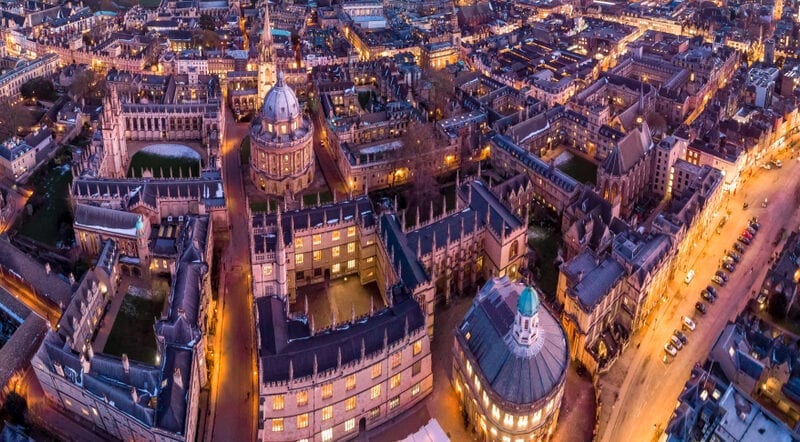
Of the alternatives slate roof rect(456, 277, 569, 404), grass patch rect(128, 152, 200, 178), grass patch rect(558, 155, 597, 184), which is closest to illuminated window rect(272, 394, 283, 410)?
slate roof rect(456, 277, 569, 404)

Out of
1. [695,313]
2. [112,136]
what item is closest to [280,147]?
[112,136]

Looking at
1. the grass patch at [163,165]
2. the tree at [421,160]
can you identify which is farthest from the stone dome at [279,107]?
the tree at [421,160]

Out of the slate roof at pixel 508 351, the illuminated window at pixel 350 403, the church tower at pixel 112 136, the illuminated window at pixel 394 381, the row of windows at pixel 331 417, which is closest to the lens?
the slate roof at pixel 508 351

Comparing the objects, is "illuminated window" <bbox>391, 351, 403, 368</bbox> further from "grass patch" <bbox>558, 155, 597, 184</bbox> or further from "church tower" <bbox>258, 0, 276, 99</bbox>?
"church tower" <bbox>258, 0, 276, 99</bbox>

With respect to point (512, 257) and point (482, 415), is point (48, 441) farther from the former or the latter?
point (512, 257)

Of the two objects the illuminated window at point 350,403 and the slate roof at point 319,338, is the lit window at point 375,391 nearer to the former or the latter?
the illuminated window at point 350,403

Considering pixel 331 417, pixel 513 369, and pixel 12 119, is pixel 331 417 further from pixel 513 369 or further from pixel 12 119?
pixel 12 119
